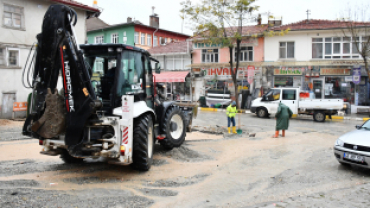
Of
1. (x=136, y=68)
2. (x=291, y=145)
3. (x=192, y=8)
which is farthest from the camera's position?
(x=192, y=8)

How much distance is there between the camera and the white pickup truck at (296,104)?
18.4 m

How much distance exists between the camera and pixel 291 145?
35.0 ft

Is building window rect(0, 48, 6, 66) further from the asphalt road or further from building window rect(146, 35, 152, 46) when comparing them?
building window rect(146, 35, 152, 46)

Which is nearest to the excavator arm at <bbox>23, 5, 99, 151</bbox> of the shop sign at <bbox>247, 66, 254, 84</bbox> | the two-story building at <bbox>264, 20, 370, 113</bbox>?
the shop sign at <bbox>247, 66, 254, 84</bbox>

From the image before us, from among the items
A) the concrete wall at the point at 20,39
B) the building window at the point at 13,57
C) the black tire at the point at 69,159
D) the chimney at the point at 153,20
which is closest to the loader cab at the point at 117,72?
the black tire at the point at 69,159

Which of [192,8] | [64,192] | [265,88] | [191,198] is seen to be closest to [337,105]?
[265,88]

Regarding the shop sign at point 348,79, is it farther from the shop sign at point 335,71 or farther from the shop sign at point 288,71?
the shop sign at point 288,71

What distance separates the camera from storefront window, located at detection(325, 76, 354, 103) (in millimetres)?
24641

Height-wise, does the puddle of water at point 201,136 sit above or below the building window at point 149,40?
below

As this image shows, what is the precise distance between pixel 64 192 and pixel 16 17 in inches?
651

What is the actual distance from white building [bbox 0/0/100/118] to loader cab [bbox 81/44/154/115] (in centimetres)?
1343

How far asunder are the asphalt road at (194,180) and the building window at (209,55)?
20704 millimetres

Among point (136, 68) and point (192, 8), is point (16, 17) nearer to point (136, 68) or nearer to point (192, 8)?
point (192, 8)

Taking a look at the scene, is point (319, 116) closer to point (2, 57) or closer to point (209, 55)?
point (209, 55)
